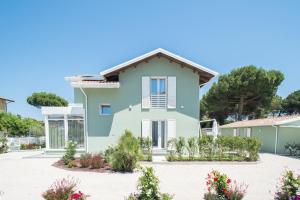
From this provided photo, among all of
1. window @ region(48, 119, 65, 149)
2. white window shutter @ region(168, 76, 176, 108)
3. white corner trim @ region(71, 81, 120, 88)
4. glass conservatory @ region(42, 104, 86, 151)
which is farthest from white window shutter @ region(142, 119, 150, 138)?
window @ region(48, 119, 65, 149)

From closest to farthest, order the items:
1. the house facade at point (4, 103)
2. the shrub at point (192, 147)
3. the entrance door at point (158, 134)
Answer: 1. the shrub at point (192, 147)
2. the entrance door at point (158, 134)
3. the house facade at point (4, 103)

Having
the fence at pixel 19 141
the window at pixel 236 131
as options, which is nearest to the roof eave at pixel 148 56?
the fence at pixel 19 141

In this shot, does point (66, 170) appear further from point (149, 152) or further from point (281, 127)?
point (281, 127)

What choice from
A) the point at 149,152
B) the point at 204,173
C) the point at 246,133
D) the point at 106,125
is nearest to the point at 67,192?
the point at 204,173

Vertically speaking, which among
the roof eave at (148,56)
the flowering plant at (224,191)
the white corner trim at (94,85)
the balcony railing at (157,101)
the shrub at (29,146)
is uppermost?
the roof eave at (148,56)

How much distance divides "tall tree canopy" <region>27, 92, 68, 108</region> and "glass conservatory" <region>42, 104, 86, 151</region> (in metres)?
46.4

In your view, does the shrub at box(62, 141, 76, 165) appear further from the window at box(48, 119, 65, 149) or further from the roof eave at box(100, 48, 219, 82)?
the roof eave at box(100, 48, 219, 82)

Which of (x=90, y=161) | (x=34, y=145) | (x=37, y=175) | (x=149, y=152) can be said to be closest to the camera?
(x=37, y=175)


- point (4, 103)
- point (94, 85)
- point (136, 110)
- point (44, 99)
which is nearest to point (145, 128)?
point (136, 110)

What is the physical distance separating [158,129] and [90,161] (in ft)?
19.9

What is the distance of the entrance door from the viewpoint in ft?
48.7

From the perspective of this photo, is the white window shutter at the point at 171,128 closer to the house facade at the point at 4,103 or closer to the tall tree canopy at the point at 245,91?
the tall tree canopy at the point at 245,91

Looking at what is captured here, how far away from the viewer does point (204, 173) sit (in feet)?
31.2

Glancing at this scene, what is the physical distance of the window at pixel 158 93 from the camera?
48.8 ft
